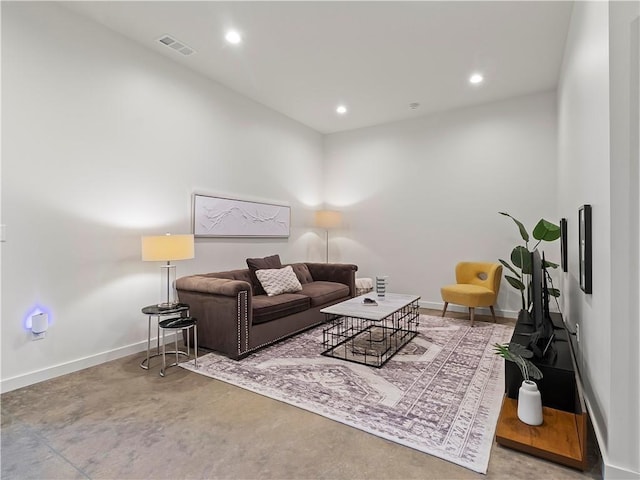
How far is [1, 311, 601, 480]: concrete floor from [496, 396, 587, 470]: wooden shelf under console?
0.05 meters

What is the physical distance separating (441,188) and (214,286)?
3859 mm

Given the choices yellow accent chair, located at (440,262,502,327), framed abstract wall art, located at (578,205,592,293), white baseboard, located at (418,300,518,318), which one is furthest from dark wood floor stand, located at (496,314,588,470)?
white baseboard, located at (418,300,518,318)

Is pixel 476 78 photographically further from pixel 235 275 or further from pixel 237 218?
pixel 235 275

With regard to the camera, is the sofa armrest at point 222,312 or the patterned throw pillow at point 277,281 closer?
the sofa armrest at point 222,312

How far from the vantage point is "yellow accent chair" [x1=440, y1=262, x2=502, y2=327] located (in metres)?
4.31

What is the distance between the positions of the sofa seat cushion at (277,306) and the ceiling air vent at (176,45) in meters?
2.75

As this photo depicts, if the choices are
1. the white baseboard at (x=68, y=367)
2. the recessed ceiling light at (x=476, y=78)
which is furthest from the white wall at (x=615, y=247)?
the white baseboard at (x=68, y=367)

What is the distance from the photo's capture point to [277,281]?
4.11 meters

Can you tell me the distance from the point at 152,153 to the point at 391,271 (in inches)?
157

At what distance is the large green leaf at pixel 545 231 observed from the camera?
134 inches

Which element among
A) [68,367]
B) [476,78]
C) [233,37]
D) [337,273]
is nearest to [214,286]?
[68,367]

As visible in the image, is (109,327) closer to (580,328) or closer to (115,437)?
(115,437)

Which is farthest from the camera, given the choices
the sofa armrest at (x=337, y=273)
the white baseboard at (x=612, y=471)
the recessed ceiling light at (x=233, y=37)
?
the sofa armrest at (x=337, y=273)

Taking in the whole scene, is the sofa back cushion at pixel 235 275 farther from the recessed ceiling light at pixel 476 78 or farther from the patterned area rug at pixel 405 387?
the recessed ceiling light at pixel 476 78
